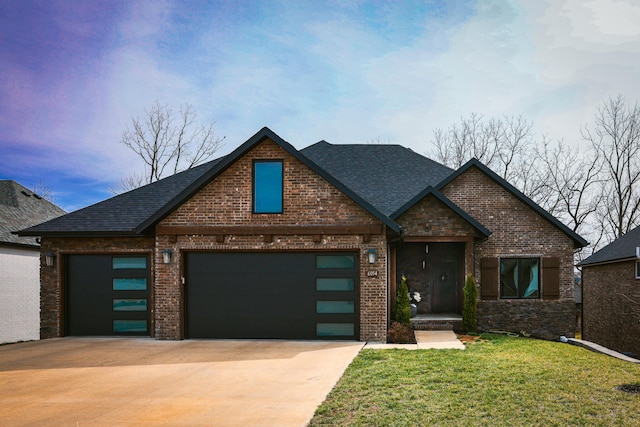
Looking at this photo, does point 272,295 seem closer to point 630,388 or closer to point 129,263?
point 129,263

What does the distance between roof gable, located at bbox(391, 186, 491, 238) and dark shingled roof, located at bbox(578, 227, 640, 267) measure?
576 cm

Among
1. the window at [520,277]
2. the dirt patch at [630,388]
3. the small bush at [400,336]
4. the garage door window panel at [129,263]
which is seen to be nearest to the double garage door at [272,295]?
the small bush at [400,336]

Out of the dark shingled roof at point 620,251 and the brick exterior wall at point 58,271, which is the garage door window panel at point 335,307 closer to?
the brick exterior wall at point 58,271

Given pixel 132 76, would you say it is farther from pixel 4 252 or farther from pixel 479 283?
pixel 479 283

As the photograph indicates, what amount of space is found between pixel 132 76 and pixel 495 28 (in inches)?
505

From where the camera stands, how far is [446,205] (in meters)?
17.0

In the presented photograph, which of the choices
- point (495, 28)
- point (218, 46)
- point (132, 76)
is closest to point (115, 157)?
point (132, 76)

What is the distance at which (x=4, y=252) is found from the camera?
2042 cm

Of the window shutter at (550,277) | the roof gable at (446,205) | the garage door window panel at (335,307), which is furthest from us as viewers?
the window shutter at (550,277)

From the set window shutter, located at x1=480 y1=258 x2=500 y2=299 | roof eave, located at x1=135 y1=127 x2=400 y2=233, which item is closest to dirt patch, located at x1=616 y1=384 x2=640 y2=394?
roof eave, located at x1=135 y1=127 x2=400 y2=233

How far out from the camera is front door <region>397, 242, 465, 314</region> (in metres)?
18.9

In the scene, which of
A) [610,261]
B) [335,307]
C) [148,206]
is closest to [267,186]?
[335,307]

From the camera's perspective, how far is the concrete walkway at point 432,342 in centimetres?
1270

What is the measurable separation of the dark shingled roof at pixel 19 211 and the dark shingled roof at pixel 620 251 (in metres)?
21.4
